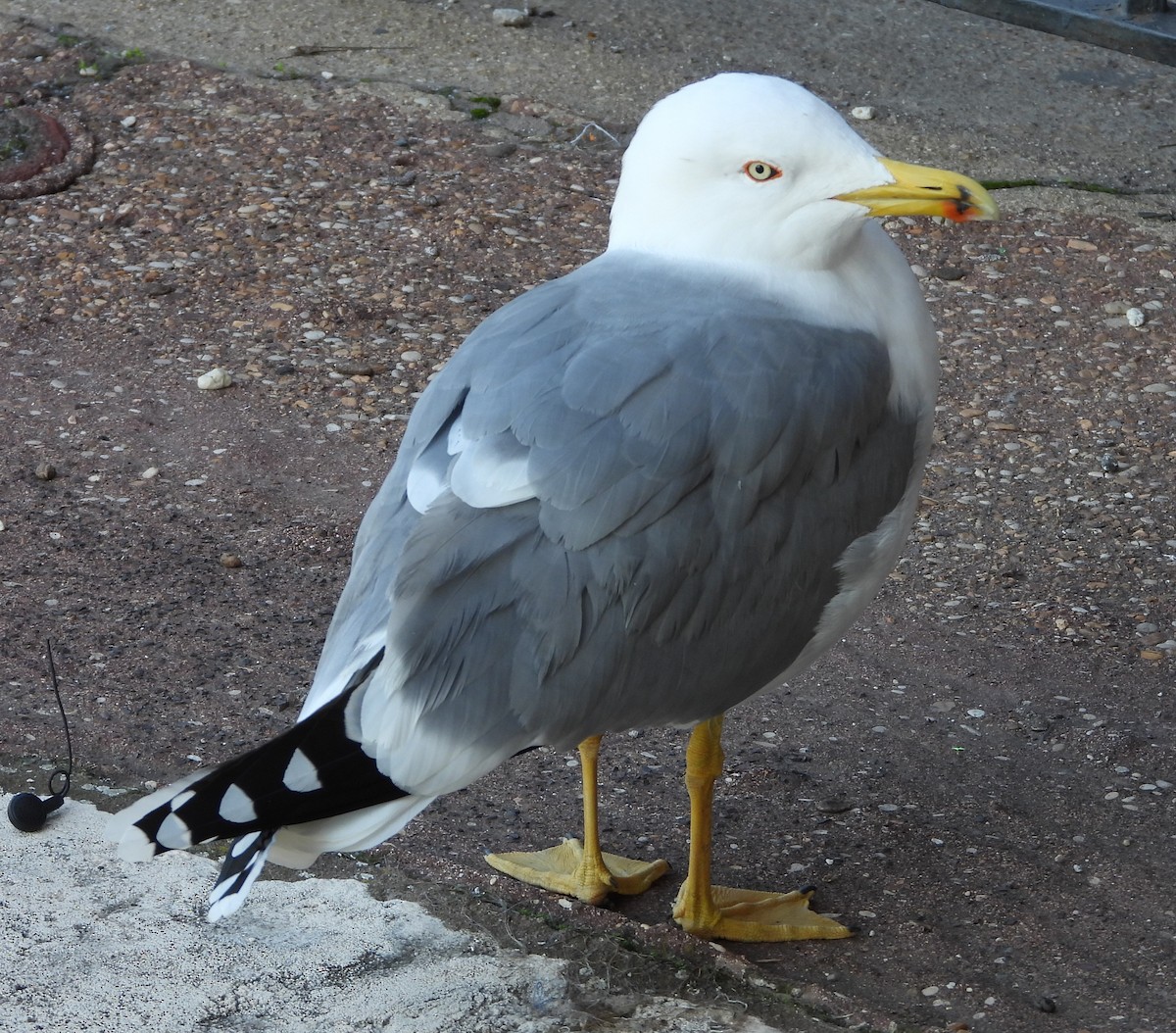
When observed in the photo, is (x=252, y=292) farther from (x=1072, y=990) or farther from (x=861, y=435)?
(x=1072, y=990)

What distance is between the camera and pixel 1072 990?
8.20 feet

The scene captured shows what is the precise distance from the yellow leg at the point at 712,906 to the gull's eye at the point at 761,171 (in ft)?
2.97

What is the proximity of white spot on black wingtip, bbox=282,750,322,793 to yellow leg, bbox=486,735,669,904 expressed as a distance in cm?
68

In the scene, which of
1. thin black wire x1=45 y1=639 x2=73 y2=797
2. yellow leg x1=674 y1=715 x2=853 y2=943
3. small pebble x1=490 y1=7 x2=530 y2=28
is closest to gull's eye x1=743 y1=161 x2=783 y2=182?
yellow leg x1=674 y1=715 x2=853 y2=943

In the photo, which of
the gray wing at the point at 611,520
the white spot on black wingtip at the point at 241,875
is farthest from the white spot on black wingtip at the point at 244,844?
the gray wing at the point at 611,520

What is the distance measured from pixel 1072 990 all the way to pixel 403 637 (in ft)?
4.03

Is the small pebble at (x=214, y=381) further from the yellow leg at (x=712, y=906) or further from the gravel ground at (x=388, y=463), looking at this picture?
the yellow leg at (x=712, y=906)

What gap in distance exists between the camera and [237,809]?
2.09 metres

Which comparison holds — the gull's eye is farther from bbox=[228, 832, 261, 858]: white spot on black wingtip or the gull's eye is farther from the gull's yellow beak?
bbox=[228, 832, 261, 858]: white spot on black wingtip

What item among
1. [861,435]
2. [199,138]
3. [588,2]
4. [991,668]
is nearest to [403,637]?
[861,435]

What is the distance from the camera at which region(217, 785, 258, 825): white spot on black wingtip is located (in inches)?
82.2

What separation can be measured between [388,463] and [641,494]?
1859 millimetres

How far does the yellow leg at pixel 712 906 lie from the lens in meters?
2.67

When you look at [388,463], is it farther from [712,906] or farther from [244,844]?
[244,844]
